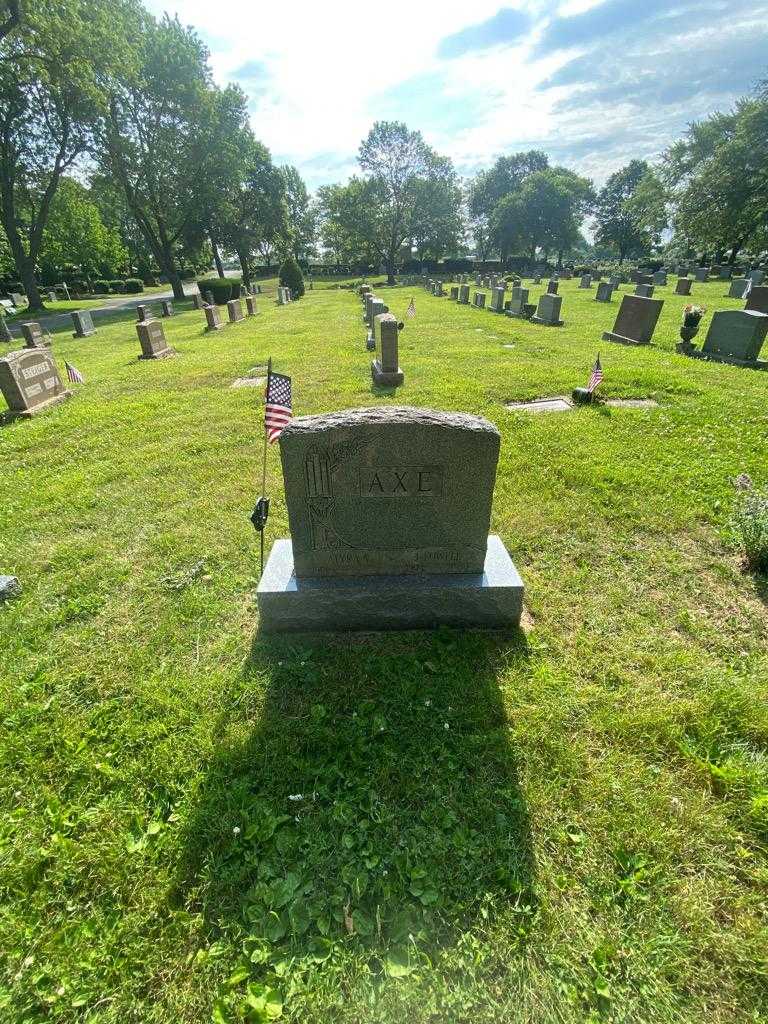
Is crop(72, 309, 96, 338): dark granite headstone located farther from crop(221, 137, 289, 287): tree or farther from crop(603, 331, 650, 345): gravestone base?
crop(221, 137, 289, 287): tree

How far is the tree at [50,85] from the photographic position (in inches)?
691

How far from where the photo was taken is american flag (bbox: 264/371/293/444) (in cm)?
307

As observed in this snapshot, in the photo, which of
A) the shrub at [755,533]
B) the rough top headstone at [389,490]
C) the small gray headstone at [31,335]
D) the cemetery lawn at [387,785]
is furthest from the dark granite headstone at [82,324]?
the shrub at [755,533]

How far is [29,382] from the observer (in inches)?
339

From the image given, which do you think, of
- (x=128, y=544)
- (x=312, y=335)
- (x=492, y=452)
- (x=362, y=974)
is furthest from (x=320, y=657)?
(x=312, y=335)

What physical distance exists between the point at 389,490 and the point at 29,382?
9116 mm

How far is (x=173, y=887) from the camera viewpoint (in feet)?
A: 6.70

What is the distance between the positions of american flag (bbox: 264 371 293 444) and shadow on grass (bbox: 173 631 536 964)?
5.31 feet

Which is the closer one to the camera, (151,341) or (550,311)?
(151,341)

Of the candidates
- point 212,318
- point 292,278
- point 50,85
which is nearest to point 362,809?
point 212,318

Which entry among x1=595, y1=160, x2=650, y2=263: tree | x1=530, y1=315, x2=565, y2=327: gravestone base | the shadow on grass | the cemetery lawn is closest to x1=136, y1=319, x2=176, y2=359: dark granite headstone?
the cemetery lawn

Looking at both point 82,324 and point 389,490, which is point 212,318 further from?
point 389,490

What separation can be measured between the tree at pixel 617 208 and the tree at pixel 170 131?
63.9m

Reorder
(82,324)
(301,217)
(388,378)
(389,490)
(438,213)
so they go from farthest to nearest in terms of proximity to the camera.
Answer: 1. (301,217)
2. (438,213)
3. (82,324)
4. (388,378)
5. (389,490)
